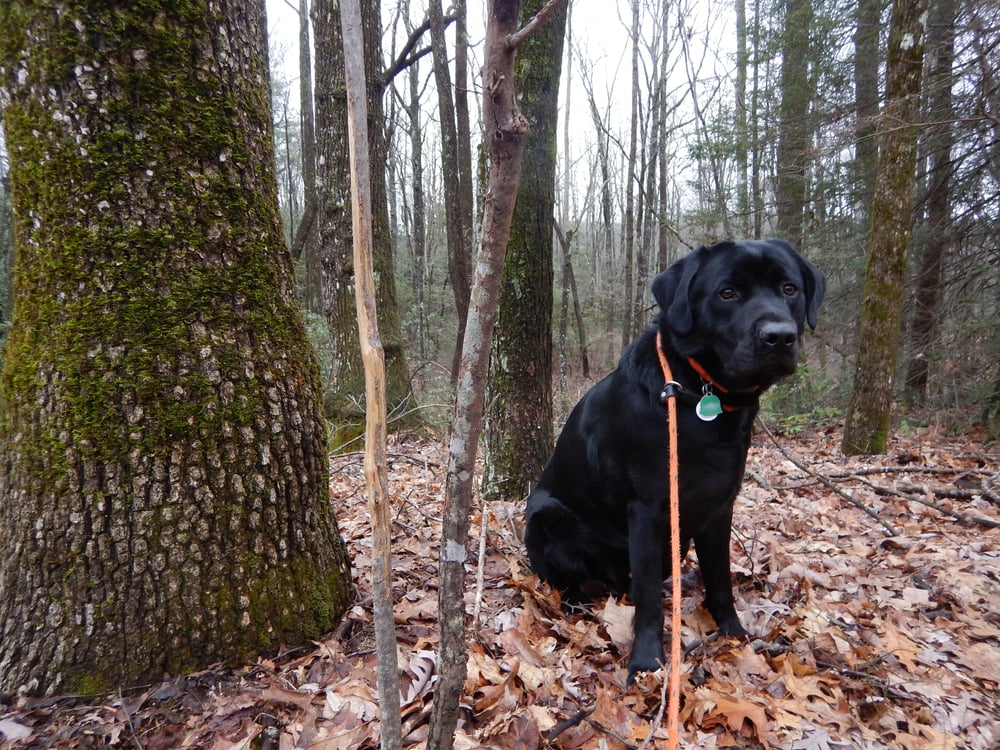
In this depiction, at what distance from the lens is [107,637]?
1853 mm

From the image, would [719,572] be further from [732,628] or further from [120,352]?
[120,352]

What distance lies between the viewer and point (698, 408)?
7.82ft

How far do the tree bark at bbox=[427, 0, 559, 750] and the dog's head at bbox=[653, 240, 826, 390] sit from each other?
145 centimetres

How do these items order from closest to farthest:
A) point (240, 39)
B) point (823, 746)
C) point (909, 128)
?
point (823, 746)
point (240, 39)
point (909, 128)

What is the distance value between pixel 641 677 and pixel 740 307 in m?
1.59

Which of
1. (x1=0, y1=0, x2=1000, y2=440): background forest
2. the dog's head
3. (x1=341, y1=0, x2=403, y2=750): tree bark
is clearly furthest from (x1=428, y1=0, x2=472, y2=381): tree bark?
(x1=341, y1=0, x2=403, y2=750): tree bark

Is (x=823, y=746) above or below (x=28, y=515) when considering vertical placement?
below

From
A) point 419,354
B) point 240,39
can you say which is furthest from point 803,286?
point 419,354

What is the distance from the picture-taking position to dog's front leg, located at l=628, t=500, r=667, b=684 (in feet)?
7.73

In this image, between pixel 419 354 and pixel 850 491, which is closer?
pixel 850 491

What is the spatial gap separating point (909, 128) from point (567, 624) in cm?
634

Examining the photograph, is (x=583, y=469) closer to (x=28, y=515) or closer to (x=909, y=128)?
(x=28, y=515)

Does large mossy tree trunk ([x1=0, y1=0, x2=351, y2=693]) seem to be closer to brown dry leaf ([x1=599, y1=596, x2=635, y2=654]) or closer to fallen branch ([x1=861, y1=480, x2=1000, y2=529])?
brown dry leaf ([x1=599, y1=596, x2=635, y2=654])

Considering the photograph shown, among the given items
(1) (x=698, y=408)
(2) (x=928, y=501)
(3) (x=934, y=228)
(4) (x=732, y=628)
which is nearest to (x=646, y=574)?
(4) (x=732, y=628)
